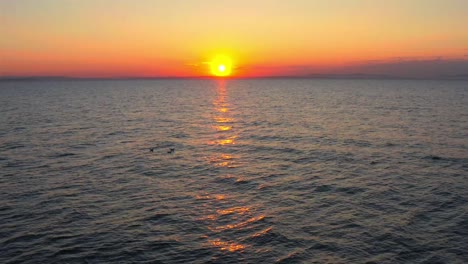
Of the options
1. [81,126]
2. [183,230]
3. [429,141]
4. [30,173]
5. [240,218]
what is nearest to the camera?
[183,230]

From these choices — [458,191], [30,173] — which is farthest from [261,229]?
[30,173]

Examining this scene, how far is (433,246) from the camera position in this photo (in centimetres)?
2636

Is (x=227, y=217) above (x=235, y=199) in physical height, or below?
below

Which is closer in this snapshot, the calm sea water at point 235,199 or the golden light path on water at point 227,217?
the calm sea water at point 235,199

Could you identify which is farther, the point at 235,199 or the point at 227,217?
the point at 235,199

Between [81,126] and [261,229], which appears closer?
[261,229]

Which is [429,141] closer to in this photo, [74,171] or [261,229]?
[261,229]

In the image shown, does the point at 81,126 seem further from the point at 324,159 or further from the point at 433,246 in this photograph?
the point at 433,246

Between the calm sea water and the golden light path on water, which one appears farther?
the golden light path on water

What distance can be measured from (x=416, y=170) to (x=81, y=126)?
67223 millimetres

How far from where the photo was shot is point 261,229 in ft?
95.2

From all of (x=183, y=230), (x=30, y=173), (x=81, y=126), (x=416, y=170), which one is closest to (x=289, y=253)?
(x=183, y=230)

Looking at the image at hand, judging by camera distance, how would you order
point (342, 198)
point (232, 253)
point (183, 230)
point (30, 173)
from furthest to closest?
point (30, 173) < point (342, 198) < point (183, 230) < point (232, 253)

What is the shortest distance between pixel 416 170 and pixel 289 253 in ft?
90.4
